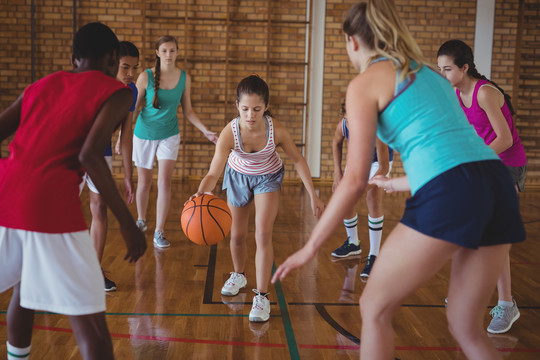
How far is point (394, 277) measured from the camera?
5.18 ft

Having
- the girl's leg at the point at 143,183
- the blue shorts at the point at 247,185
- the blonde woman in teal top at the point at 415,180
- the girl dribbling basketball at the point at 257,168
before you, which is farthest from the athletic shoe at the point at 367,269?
the blonde woman in teal top at the point at 415,180

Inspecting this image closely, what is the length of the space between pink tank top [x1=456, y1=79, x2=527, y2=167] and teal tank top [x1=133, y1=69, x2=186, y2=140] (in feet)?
8.99

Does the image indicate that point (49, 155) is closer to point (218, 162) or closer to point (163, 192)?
point (218, 162)

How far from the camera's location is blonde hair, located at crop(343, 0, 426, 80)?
63.4 inches

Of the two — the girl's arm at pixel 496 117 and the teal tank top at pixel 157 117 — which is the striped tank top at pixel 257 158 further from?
the teal tank top at pixel 157 117

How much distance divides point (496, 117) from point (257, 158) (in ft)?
4.47

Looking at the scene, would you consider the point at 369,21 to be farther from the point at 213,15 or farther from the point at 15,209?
the point at 213,15

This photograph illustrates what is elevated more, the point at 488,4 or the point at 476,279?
the point at 488,4

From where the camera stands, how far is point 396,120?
5.26 feet

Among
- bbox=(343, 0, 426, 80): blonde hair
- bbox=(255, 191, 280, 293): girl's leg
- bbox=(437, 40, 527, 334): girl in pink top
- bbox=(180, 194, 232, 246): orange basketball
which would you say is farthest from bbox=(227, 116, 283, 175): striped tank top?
bbox=(343, 0, 426, 80): blonde hair

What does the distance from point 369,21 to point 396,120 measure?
32cm

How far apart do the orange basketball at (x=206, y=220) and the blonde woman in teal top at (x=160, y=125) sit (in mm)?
1706

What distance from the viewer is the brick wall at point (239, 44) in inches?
344

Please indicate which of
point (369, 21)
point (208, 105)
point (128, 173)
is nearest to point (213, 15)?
point (208, 105)
